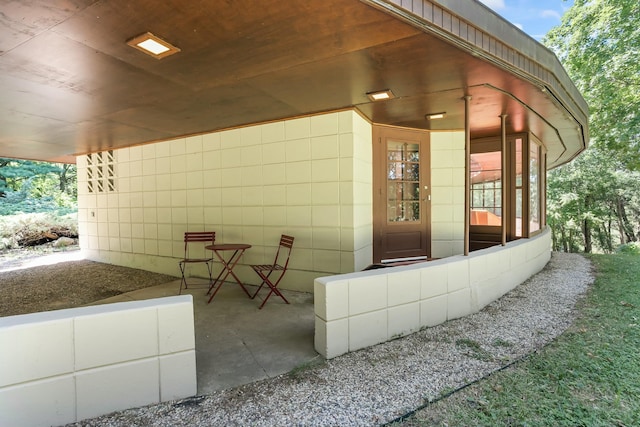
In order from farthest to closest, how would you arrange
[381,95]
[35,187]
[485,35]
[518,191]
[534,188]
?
1. [35,187]
2. [534,188]
3. [518,191]
4. [381,95]
5. [485,35]

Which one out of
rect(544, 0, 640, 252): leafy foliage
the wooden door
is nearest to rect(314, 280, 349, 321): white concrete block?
the wooden door

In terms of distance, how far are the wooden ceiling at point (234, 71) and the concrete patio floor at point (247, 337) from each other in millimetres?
2309

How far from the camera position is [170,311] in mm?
1816

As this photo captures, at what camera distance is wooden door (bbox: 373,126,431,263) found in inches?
181

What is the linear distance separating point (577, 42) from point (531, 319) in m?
8.82

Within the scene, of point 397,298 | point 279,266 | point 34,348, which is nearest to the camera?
point 34,348

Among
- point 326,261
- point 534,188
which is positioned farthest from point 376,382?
point 534,188

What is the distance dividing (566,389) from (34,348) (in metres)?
2.95

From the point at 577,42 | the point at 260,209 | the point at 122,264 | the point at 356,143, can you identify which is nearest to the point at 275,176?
the point at 260,209

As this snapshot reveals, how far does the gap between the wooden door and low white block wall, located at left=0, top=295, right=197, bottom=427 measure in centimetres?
322

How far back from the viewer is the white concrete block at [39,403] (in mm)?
1499

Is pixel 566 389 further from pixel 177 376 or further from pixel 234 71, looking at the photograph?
pixel 234 71

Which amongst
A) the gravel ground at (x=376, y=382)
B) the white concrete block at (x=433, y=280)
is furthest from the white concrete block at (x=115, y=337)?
the white concrete block at (x=433, y=280)

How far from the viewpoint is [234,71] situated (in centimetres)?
272
